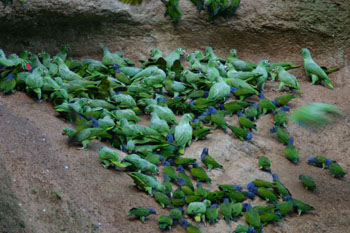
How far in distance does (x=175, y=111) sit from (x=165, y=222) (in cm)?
221

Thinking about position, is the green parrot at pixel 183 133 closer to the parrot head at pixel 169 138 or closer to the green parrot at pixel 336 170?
the parrot head at pixel 169 138

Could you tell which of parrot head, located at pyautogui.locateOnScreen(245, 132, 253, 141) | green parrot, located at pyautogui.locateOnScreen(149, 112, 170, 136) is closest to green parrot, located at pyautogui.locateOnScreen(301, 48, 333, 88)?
parrot head, located at pyautogui.locateOnScreen(245, 132, 253, 141)

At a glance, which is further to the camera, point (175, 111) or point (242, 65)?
point (242, 65)

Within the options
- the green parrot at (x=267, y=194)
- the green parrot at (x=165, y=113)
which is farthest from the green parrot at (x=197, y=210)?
the green parrot at (x=165, y=113)

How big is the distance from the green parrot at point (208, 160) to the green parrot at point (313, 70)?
2.60 m

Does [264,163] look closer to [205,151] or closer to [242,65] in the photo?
[205,151]

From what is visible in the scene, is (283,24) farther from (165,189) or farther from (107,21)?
(165,189)

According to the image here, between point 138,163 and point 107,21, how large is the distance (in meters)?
3.31

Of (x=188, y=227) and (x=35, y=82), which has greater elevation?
(x=35, y=82)

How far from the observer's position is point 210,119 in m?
6.25

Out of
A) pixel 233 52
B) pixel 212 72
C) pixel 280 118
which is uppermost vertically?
pixel 233 52

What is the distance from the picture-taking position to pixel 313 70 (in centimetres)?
718

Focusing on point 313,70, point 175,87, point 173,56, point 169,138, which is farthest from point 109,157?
point 313,70

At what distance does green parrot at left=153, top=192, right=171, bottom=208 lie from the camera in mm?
4910
